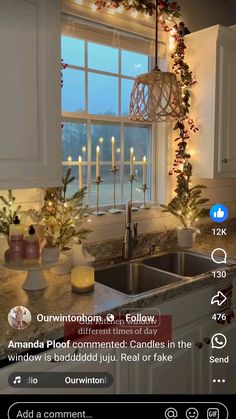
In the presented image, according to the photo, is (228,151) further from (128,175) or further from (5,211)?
(5,211)

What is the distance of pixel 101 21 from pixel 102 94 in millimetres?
342

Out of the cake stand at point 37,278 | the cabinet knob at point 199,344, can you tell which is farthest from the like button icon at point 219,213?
the cake stand at point 37,278

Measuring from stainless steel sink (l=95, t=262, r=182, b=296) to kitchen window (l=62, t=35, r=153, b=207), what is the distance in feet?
1.32

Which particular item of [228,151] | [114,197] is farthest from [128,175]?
[228,151]

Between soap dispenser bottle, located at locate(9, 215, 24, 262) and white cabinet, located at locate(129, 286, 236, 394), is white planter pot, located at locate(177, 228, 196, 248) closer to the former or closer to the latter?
white cabinet, located at locate(129, 286, 236, 394)

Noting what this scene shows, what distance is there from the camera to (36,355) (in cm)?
101

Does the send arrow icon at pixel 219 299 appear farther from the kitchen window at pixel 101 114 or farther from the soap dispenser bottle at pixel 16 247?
the soap dispenser bottle at pixel 16 247

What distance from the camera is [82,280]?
1267 millimetres

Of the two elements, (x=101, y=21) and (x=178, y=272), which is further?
(x=178, y=272)

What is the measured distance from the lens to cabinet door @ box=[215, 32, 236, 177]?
193 centimetres

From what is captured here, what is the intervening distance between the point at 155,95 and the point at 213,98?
1.37 feet

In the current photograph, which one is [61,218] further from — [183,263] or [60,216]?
[183,263]

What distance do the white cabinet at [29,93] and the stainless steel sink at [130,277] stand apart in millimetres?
567
